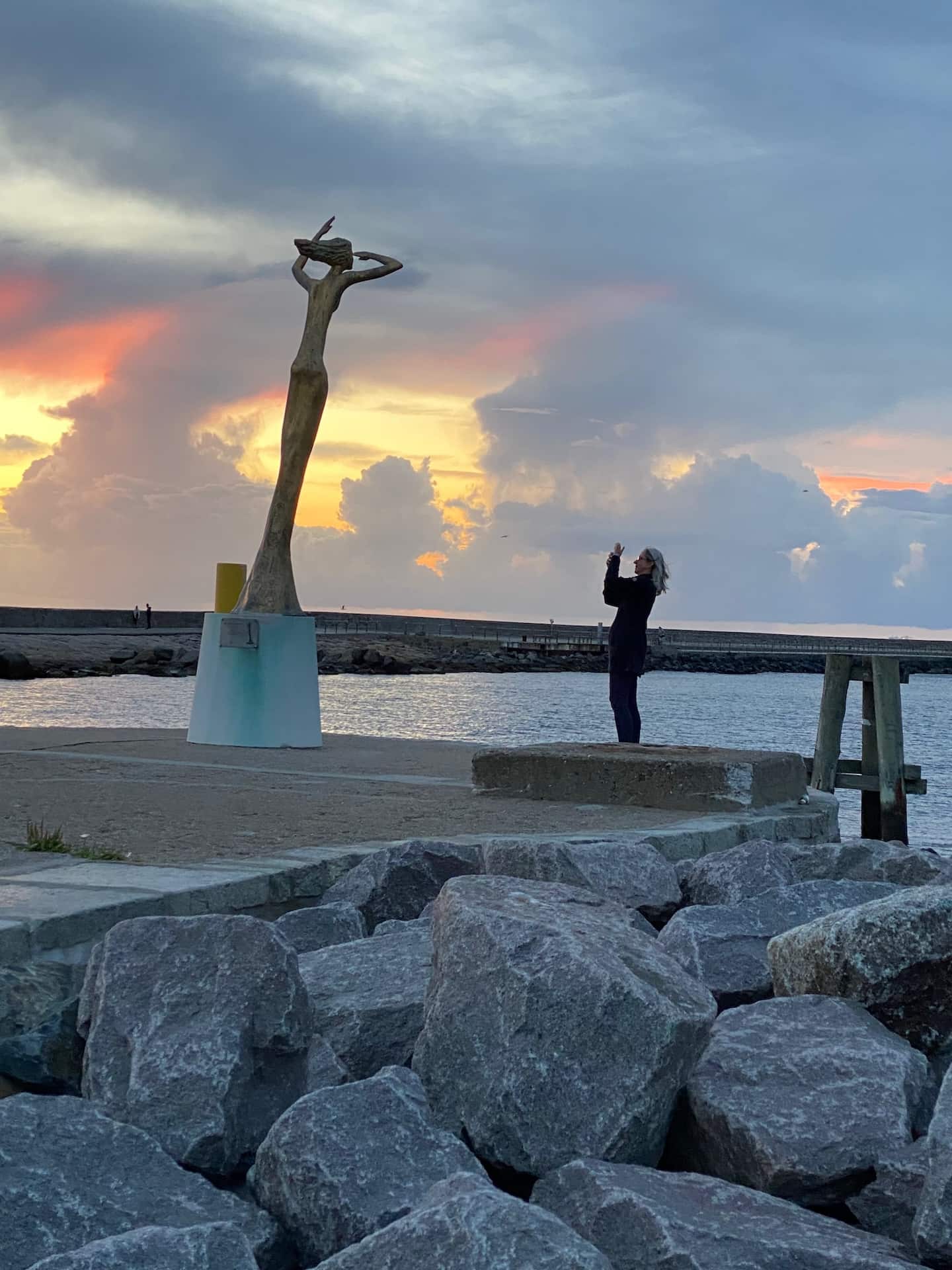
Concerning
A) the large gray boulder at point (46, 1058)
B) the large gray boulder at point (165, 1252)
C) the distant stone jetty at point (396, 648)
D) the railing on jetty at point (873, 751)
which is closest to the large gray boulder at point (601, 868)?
the large gray boulder at point (46, 1058)

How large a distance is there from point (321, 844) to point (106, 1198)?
2.98m

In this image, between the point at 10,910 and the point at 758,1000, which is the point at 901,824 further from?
the point at 10,910

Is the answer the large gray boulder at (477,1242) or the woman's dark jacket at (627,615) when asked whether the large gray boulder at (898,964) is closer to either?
the large gray boulder at (477,1242)

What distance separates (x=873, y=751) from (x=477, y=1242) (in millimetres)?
9919

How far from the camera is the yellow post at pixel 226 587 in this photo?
445 inches

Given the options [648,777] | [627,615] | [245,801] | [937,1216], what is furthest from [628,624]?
[937,1216]

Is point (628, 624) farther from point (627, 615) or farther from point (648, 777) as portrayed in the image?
point (648, 777)

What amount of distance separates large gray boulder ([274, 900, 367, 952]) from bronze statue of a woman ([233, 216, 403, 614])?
6.13 metres

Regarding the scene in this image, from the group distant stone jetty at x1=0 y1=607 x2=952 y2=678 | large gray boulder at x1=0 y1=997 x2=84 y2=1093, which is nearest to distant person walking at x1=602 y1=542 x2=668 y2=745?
large gray boulder at x1=0 y1=997 x2=84 y2=1093

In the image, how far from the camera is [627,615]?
399 inches

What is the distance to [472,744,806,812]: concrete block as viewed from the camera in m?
7.66

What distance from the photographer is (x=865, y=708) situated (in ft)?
38.6

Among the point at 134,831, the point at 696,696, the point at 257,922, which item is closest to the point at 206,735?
the point at 134,831

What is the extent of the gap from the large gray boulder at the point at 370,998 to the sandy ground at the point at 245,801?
131 centimetres
